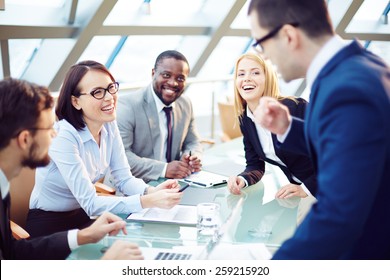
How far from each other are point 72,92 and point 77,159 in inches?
13.2

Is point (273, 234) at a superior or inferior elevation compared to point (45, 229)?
superior

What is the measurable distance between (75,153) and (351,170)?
144 cm

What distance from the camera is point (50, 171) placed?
222 centimetres

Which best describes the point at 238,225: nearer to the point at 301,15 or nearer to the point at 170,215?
the point at 170,215

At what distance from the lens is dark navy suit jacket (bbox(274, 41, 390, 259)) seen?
100 centimetres

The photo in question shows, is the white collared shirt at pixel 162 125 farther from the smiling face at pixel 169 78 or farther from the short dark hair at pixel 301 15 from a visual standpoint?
the short dark hair at pixel 301 15

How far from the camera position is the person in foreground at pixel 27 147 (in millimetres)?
1446

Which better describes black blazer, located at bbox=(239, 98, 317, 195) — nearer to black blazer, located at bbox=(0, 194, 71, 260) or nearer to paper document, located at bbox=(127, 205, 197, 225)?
paper document, located at bbox=(127, 205, 197, 225)

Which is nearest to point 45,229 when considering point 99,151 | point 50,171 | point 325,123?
point 50,171

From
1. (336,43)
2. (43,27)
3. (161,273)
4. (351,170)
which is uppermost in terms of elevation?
(43,27)

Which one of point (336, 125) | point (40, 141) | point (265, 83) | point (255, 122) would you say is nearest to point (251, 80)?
point (265, 83)

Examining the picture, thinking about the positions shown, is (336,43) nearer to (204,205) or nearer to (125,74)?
(204,205)

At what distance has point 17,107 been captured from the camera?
1.45 m

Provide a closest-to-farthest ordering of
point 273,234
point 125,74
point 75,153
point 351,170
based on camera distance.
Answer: point 351,170 → point 273,234 → point 75,153 → point 125,74
